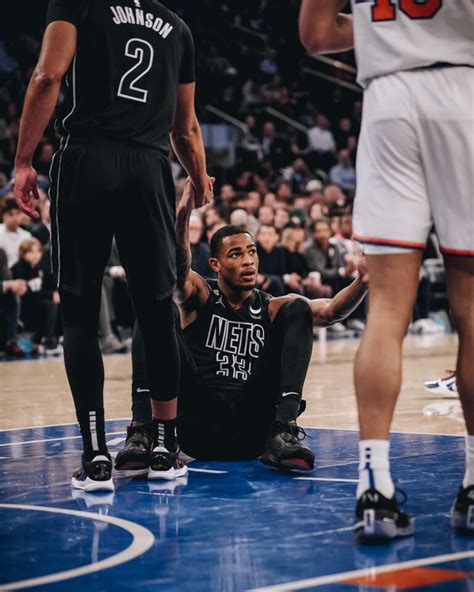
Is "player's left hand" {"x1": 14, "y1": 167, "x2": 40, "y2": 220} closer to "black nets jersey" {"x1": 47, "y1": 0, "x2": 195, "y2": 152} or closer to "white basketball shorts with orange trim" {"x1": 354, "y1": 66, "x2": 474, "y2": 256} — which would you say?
"black nets jersey" {"x1": 47, "y1": 0, "x2": 195, "y2": 152}

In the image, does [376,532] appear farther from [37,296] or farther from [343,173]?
[343,173]

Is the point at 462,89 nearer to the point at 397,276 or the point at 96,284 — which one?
the point at 397,276

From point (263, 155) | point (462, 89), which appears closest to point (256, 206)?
point (263, 155)

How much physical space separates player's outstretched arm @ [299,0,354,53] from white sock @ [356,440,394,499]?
1176 mm

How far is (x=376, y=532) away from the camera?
9.54 ft

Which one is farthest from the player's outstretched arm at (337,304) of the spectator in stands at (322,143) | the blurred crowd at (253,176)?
the spectator in stands at (322,143)

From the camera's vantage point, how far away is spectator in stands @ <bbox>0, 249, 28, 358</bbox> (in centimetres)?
1071

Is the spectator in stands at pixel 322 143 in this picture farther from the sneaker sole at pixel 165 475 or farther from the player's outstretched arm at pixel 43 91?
the player's outstretched arm at pixel 43 91

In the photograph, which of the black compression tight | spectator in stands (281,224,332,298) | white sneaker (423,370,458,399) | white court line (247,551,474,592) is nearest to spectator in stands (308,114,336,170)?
spectator in stands (281,224,332,298)

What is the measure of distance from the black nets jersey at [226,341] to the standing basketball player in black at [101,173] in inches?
23.5

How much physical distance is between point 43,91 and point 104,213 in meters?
0.46

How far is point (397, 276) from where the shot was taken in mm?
3068

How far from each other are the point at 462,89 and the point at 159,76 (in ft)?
4.25

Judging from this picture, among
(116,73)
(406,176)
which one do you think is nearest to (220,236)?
(116,73)
